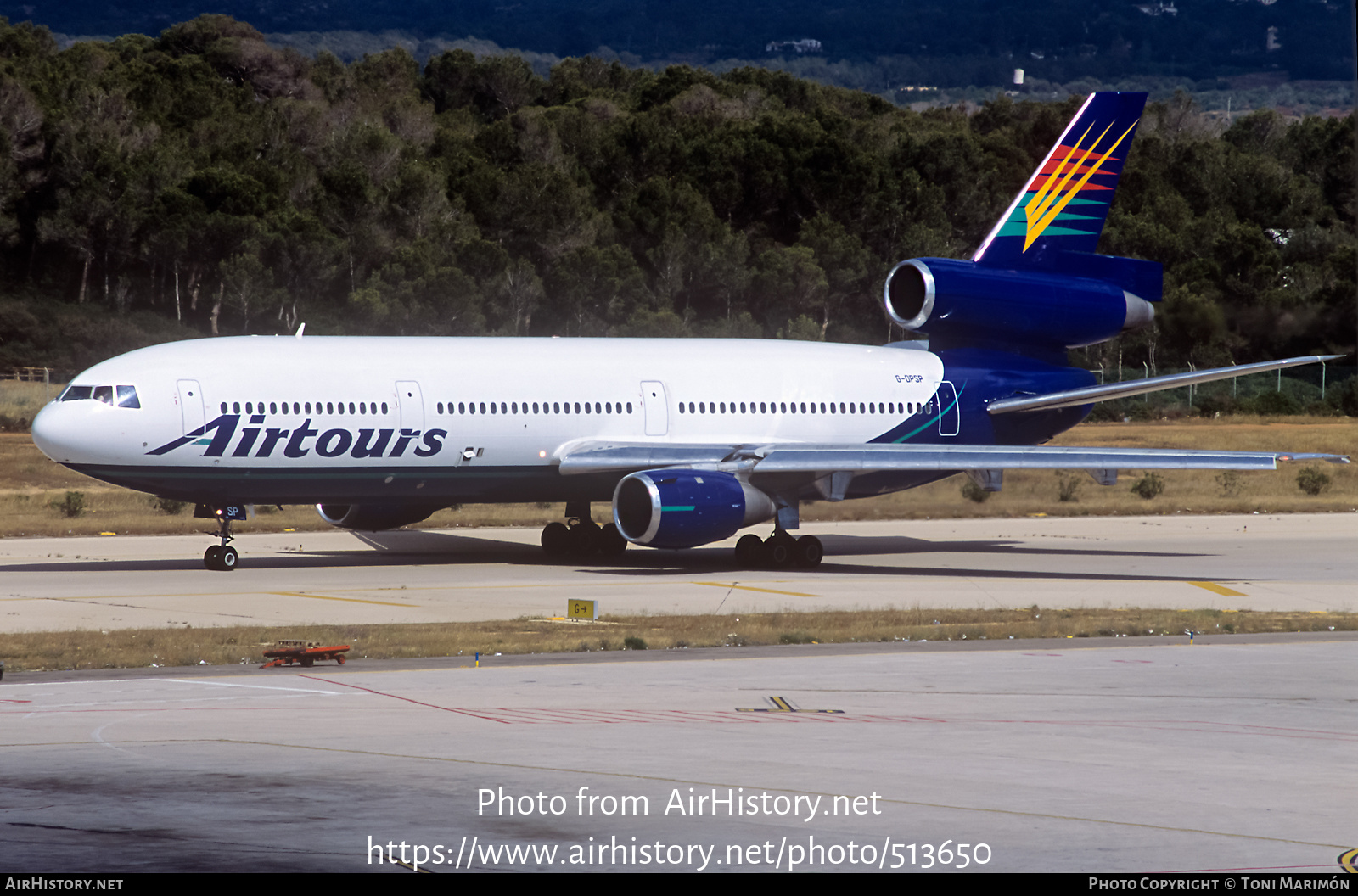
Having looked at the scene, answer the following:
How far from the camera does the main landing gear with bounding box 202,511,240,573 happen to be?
1272 inches

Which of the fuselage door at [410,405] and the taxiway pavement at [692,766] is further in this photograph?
the fuselage door at [410,405]

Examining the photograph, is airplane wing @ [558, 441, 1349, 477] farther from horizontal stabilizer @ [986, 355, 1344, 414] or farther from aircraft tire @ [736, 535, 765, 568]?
horizontal stabilizer @ [986, 355, 1344, 414]

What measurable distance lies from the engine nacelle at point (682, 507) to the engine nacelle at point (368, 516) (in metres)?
4.91

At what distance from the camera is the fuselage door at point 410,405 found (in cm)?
3256

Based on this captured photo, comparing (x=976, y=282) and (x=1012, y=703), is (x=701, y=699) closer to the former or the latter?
(x=1012, y=703)

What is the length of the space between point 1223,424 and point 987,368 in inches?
1429

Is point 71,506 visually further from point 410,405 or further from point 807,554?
point 807,554

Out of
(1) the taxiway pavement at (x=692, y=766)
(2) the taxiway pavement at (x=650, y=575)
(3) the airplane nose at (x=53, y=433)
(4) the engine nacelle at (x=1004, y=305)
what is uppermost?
(4) the engine nacelle at (x=1004, y=305)

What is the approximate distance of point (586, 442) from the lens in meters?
34.8

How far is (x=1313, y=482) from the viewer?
54219 millimetres

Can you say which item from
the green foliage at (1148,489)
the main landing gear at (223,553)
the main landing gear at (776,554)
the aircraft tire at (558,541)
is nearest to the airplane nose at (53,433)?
the main landing gear at (223,553)

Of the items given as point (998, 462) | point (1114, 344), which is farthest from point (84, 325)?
point (998, 462)

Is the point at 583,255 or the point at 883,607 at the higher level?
the point at 583,255

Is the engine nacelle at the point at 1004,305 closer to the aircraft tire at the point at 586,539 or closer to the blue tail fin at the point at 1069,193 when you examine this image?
the blue tail fin at the point at 1069,193
